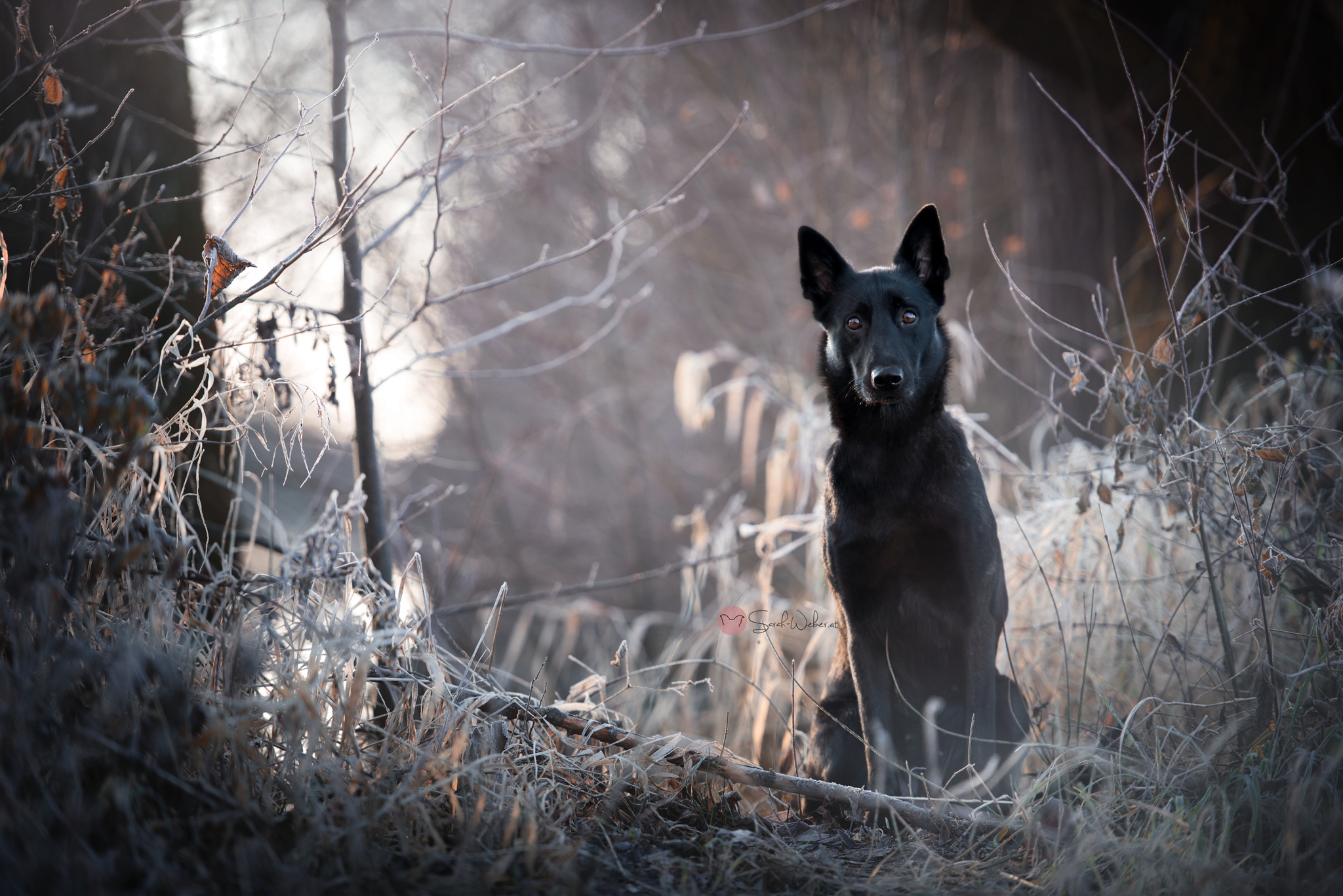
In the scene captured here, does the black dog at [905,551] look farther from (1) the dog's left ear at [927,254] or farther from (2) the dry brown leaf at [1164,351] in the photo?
(2) the dry brown leaf at [1164,351]

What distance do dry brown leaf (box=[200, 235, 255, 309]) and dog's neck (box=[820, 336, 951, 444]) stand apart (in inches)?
73.0

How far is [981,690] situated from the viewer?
2396 mm

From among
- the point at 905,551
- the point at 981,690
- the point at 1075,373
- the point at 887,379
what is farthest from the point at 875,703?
the point at 1075,373

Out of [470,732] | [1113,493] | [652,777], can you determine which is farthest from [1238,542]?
[470,732]

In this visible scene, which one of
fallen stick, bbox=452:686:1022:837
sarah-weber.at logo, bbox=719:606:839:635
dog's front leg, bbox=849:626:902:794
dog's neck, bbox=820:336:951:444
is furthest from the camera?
sarah-weber.at logo, bbox=719:606:839:635

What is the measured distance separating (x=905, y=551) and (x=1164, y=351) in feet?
3.34

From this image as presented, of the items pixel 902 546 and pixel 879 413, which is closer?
pixel 902 546

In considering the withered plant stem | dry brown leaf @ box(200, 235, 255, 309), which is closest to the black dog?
the withered plant stem

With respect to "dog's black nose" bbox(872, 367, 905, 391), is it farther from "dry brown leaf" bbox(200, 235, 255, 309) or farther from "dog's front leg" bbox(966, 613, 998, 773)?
"dry brown leaf" bbox(200, 235, 255, 309)

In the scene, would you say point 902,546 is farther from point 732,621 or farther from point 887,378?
point 732,621

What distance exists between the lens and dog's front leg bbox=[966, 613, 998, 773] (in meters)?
2.38

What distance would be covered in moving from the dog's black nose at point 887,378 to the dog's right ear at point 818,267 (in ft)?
1.66

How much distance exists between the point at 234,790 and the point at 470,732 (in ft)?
1.95

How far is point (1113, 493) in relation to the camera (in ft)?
11.7
